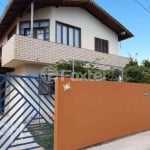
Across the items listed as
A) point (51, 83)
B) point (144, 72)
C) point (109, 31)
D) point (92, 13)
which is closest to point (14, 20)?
point (92, 13)

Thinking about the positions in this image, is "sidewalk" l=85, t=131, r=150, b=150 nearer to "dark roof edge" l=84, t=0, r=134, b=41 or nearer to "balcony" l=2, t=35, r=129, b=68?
"balcony" l=2, t=35, r=129, b=68

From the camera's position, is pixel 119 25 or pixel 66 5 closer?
pixel 66 5

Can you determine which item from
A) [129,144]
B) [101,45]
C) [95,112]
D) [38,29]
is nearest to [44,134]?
[95,112]

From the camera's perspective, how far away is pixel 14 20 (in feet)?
49.7

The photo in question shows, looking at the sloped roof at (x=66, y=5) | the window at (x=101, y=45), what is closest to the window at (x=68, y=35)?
the sloped roof at (x=66, y=5)

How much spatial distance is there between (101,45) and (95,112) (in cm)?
1037

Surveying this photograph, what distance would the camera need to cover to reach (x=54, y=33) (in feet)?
45.9

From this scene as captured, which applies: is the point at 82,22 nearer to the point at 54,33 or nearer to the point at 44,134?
the point at 54,33

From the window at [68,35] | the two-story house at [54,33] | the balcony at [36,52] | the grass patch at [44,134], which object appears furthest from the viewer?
the window at [68,35]

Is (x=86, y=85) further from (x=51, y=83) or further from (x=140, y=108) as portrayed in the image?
(x=140, y=108)

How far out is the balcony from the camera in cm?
1173

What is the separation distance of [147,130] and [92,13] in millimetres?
9747

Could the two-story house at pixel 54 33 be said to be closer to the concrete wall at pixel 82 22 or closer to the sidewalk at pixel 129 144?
the concrete wall at pixel 82 22

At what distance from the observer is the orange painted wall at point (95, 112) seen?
21.1 ft
